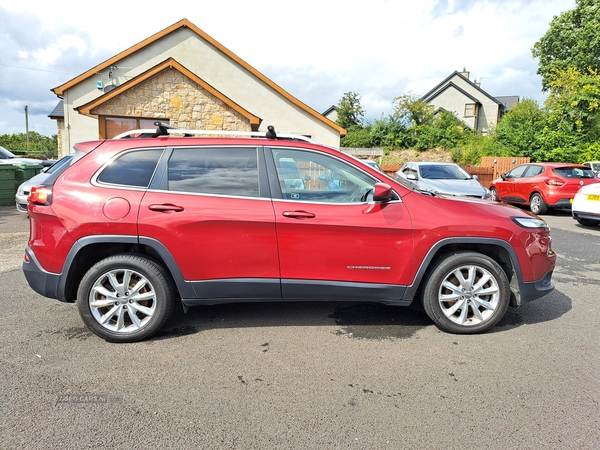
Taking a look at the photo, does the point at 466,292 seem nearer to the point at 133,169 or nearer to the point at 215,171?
the point at 215,171

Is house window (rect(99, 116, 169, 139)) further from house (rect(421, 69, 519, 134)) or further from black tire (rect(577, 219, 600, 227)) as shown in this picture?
house (rect(421, 69, 519, 134))

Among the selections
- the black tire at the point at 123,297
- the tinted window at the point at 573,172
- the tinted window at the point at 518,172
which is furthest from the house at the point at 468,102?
the black tire at the point at 123,297

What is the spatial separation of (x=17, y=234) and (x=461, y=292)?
861 centimetres

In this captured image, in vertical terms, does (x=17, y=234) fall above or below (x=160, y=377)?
above

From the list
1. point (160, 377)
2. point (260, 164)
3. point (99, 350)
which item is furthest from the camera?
point (260, 164)

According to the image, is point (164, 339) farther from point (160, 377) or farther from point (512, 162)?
point (512, 162)

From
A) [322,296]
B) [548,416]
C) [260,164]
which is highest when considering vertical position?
[260,164]

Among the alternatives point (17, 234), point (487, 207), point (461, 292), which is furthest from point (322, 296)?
point (17, 234)

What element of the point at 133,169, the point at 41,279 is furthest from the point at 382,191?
the point at 41,279

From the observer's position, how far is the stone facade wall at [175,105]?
1334 centimetres

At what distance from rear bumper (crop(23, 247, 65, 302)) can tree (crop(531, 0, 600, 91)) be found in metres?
34.1

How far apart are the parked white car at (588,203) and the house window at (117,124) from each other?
12.6 meters

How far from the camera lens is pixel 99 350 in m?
3.36

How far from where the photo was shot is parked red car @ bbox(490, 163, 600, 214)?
37.7ft
